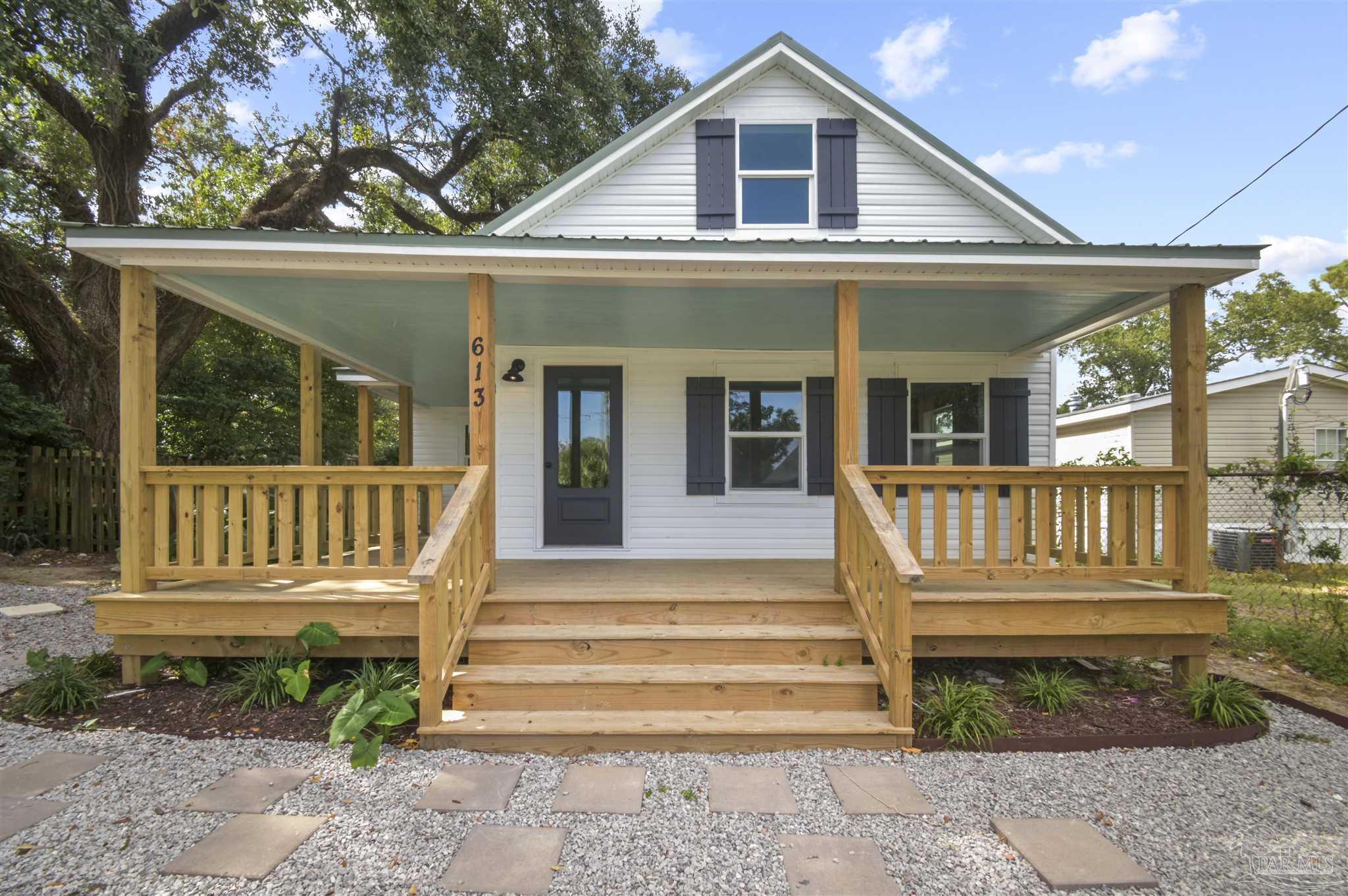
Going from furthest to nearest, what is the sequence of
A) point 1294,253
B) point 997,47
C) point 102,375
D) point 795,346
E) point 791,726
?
1. point 1294,253
2. point 102,375
3. point 997,47
4. point 795,346
5. point 791,726

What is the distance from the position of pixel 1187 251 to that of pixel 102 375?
13438 millimetres

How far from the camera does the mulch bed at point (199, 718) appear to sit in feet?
10.7

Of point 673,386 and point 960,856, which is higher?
point 673,386

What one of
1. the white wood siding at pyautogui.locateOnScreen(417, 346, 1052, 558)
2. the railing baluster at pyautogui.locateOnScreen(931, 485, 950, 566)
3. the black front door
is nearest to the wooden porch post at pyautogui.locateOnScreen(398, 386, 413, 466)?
the white wood siding at pyautogui.locateOnScreen(417, 346, 1052, 558)

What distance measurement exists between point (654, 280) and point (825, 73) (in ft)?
12.5

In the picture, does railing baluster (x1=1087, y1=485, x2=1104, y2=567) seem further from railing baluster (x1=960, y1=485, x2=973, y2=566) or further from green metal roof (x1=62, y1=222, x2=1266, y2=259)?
green metal roof (x1=62, y1=222, x2=1266, y2=259)

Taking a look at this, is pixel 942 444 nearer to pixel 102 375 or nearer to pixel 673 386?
pixel 673 386

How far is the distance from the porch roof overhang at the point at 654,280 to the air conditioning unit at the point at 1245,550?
21.8 ft

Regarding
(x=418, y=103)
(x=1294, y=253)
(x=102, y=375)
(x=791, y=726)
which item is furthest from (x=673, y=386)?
→ (x=1294, y=253)

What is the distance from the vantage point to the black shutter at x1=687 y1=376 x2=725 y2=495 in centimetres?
607

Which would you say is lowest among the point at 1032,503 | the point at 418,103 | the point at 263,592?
the point at 263,592

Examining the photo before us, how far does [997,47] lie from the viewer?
780 cm

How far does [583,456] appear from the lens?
20.0 ft

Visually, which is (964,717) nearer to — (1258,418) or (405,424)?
(405,424)
